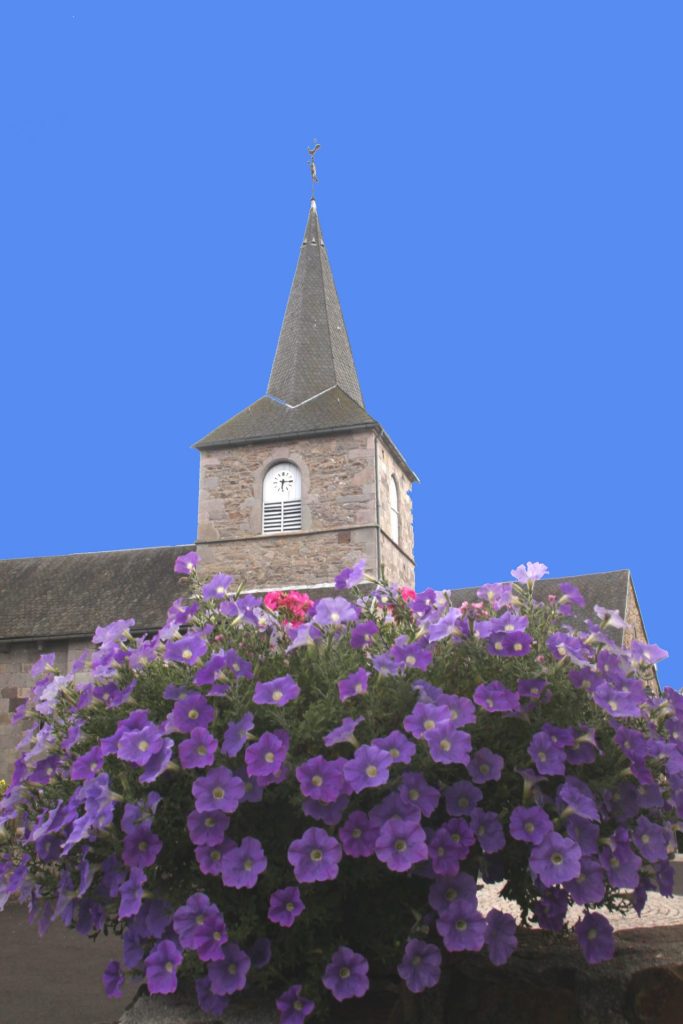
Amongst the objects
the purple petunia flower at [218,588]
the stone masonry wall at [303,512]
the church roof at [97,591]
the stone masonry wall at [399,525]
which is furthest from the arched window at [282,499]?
the purple petunia flower at [218,588]

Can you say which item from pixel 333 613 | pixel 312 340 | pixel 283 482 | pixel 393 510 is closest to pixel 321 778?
pixel 333 613

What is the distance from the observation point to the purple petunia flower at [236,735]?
8.06 ft

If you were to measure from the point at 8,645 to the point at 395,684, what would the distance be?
20937 mm

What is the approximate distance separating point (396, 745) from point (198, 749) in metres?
0.54

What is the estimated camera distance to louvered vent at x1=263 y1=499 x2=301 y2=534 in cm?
2234

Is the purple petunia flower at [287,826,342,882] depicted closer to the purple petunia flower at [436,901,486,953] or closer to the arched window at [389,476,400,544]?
the purple petunia flower at [436,901,486,953]

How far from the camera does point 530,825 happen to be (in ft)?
7.87

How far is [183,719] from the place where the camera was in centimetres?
257

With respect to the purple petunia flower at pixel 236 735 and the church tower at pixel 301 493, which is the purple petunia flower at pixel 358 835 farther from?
the church tower at pixel 301 493

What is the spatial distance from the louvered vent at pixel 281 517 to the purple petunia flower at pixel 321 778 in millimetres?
19887

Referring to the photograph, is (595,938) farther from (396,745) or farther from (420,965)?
(396,745)

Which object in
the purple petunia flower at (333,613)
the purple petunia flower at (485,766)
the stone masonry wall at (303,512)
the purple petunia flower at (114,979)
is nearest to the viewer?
the purple petunia flower at (485,766)

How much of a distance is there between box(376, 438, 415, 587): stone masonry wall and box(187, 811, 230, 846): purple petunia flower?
1847cm

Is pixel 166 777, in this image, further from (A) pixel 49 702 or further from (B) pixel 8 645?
(B) pixel 8 645
